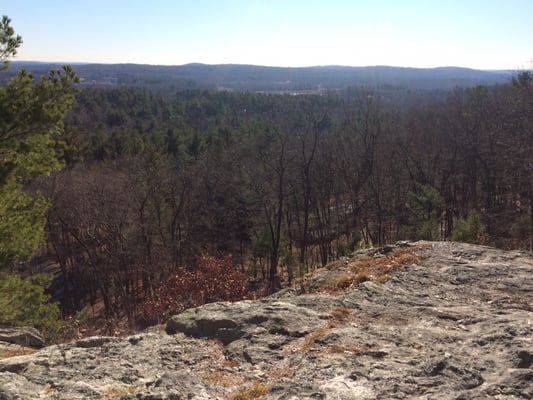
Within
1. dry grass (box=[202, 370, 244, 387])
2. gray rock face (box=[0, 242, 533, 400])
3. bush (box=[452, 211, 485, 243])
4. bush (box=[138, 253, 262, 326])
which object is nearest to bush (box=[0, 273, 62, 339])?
gray rock face (box=[0, 242, 533, 400])

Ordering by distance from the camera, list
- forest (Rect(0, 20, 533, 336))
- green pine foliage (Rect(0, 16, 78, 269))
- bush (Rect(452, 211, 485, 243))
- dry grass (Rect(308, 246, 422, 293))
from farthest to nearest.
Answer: forest (Rect(0, 20, 533, 336)), bush (Rect(452, 211, 485, 243)), dry grass (Rect(308, 246, 422, 293)), green pine foliage (Rect(0, 16, 78, 269))

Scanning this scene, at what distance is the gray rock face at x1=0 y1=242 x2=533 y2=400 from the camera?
5.56 metres

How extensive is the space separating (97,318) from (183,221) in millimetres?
8418

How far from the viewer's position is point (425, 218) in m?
18.2

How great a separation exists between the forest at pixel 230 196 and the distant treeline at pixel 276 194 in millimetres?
128

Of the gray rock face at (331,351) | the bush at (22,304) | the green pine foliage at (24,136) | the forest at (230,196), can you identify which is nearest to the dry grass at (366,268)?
the gray rock face at (331,351)

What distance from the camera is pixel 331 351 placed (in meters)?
6.70

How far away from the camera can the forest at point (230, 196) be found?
15.0 meters

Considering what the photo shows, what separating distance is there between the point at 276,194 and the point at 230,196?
10.2 feet

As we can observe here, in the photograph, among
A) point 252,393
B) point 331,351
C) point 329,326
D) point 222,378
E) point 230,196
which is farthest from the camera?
point 230,196

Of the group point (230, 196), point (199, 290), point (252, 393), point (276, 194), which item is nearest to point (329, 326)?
point (252, 393)

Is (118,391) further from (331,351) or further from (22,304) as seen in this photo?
(331,351)

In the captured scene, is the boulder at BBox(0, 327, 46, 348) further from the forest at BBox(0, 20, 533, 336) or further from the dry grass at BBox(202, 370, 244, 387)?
the dry grass at BBox(202, 370, 244, 387)

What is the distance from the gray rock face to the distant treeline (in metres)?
7.17
